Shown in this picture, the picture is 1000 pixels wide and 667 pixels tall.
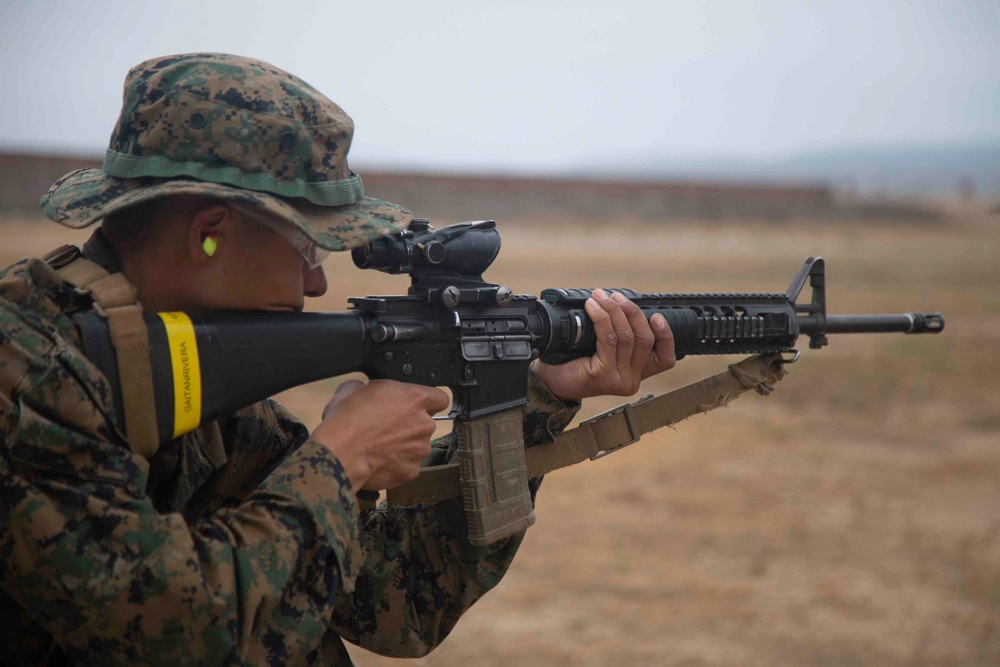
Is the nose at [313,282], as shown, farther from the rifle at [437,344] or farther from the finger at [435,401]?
the finger at [435,401]

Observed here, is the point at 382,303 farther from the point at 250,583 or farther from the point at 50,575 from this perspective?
the point at 50,575

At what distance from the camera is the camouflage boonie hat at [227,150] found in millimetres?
1923

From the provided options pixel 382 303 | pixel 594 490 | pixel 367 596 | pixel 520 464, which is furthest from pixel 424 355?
pixel 594 490

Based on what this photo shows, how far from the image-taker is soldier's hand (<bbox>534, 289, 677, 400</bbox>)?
2734mm

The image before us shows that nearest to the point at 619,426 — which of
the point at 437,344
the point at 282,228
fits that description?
the point at 437,344

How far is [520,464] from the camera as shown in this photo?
2664 millimetres

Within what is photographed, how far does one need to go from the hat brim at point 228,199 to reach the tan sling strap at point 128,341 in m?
0.12

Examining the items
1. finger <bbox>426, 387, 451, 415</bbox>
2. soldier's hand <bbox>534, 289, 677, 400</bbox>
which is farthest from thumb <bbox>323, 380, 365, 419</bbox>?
soldier's hand <bbox>534, 289, 677, 400</bbox>

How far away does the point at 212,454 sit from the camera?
228 cm

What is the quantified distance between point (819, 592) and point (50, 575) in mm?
5306

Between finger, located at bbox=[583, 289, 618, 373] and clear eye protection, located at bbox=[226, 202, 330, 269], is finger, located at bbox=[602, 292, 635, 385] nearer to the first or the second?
finger, located at bbox=[583, 289, 618, 373]

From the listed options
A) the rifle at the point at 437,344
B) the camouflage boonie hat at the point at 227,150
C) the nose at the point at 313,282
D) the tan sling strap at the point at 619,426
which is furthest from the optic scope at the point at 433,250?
the tan sling strap at the point at 619,426

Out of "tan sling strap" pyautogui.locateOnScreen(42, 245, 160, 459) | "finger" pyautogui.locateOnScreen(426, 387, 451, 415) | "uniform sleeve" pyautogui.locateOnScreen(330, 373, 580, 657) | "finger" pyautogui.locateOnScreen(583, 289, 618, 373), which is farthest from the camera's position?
"finger" pyautogui.locateOnScreen(583, 289, 618, 373)

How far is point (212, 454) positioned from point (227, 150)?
2.52 feet
